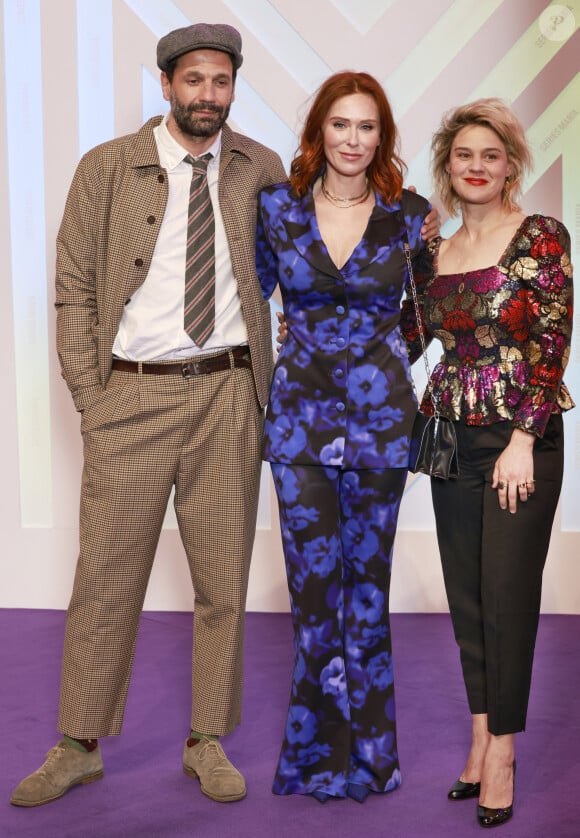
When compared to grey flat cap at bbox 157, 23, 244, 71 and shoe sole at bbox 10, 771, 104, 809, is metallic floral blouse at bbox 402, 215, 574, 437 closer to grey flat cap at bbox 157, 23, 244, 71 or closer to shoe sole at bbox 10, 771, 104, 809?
grey flat cap at bbox 157, 23, 244, 71

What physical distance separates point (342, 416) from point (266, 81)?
7.36ft

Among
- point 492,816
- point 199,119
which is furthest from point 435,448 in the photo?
point 199,119

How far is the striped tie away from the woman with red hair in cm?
15

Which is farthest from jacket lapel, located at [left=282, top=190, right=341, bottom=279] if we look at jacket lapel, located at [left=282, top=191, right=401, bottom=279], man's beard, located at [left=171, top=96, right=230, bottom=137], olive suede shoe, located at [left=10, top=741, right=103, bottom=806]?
olive suede shoe, located at [left=10, top=741, right=103, bottom=806]

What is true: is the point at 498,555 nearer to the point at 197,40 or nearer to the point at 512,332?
the point at 512,332

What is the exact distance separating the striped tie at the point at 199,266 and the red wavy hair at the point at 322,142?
251mm

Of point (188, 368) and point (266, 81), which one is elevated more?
point (266, 81)

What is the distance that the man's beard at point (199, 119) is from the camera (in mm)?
2754

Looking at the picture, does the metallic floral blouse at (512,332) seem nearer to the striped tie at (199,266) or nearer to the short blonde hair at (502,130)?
the short blonde hair at (502,130)

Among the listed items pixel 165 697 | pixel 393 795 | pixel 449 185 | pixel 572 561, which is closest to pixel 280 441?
pixel 449 185

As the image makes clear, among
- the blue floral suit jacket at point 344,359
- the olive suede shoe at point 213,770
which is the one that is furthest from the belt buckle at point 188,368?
the olive suede shoe at point 213,770

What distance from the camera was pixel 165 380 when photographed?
283 cm

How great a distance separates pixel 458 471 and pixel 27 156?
2602mm

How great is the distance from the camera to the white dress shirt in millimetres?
2812
